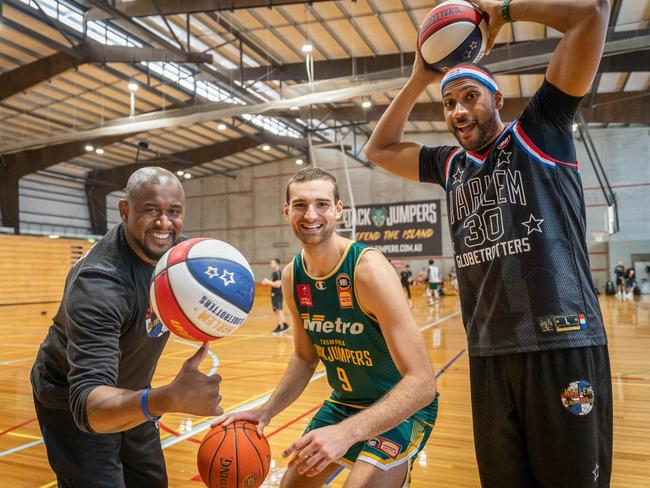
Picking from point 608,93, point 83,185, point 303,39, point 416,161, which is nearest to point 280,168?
point 83,185

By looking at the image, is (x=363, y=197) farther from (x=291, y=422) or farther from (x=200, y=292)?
(x=200, y=292)

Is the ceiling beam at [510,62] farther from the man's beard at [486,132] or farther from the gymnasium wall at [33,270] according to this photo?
the gymnasium wall at [33,270]

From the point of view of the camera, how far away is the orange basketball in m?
2.24

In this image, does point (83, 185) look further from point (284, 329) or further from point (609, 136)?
point (609, 136)

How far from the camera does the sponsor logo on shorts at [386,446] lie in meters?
2.46

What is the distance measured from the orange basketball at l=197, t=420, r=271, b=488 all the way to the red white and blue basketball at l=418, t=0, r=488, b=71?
6.94 feet

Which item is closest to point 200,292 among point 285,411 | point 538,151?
point 538,151

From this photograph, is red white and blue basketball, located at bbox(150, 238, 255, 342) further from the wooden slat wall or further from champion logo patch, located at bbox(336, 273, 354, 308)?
the wooden slat wall

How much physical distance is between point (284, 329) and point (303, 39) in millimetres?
8456

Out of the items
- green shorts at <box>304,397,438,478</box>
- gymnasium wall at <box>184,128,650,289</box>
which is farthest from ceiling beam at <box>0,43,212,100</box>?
gymnasium wall at <box>184,128,650,289</box>

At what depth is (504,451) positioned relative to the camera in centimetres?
204

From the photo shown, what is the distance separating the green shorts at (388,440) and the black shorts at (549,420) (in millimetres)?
496

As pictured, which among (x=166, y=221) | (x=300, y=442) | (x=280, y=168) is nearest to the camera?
(x=300, y=442)

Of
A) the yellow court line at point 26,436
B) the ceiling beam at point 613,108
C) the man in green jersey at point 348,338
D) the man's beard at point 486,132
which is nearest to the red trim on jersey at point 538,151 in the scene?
the man's beard at point 486,132
